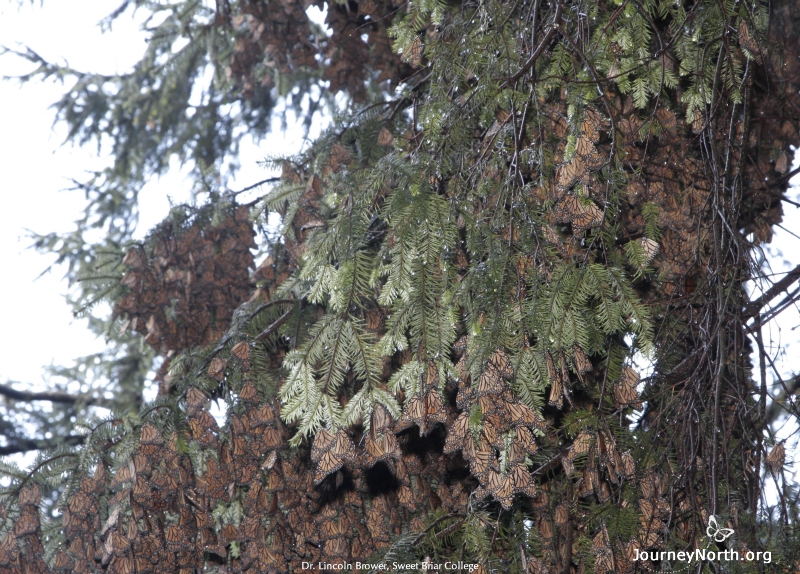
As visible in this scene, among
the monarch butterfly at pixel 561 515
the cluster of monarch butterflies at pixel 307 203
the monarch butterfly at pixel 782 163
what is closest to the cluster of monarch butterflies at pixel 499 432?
the monarch butterfly at pixel 561 515

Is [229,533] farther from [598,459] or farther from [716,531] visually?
[716,531]

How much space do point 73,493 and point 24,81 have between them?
463 centimetres

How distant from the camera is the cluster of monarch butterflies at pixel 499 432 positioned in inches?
61.9

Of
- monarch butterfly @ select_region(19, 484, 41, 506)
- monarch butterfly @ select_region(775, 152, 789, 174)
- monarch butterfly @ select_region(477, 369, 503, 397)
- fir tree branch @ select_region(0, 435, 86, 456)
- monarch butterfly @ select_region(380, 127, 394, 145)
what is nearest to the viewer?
monarch butterfly @ select_region(477, 369, 503, 397)

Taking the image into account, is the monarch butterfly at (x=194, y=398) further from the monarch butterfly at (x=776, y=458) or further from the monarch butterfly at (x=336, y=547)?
the monarch butterfly at (x=776, y=458)

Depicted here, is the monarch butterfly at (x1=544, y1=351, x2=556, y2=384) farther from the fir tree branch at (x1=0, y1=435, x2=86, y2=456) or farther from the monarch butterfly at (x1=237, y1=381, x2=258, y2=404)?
the fir tree branch at (x1=0, y1=435, x2=86, y2=456)

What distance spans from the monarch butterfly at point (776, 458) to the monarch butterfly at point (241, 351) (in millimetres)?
1538

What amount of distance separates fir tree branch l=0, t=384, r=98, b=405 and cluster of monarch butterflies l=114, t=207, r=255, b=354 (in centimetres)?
282

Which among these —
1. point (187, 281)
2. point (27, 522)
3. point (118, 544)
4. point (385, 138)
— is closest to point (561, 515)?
point (118, 544)

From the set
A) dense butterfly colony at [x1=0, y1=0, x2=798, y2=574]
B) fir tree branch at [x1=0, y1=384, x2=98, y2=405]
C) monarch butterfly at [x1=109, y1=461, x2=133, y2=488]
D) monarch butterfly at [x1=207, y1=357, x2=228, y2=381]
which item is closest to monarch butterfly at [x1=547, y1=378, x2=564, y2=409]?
dense butterfly colony at [x1=0, y1=0, x2=798, y2=574]

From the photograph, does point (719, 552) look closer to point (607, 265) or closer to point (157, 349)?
point (607, 265)

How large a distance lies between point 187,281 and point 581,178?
81.6 inches

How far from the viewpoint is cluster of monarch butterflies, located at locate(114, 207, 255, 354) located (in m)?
3.23

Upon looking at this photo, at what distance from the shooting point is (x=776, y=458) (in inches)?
73.2
